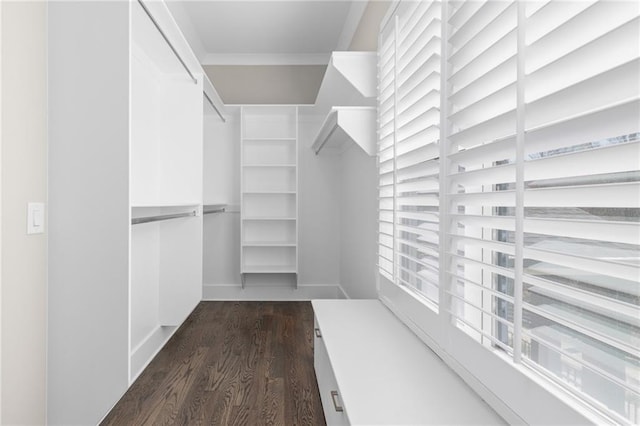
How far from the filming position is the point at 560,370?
0.95 m

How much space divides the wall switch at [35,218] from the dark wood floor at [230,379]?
1.02 meters

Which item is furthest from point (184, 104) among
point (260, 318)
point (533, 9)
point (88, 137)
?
point (533, 9)

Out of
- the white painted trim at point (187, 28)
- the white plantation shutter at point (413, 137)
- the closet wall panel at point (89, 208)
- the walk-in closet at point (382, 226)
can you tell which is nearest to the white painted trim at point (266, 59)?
the white painted trim at point (187, 28)

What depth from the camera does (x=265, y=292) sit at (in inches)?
179

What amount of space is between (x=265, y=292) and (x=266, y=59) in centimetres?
259

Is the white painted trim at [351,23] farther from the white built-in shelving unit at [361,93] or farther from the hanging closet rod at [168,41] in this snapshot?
the hanging closet rod at [168,41]

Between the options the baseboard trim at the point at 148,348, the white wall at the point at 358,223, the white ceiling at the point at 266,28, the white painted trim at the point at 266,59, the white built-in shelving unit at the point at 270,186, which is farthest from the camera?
the white painted trim at the point at 266,59

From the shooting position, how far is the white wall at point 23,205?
1.46 m

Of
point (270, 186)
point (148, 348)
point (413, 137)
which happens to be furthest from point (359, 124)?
point (270, 186)

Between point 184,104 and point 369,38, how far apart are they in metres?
1.44

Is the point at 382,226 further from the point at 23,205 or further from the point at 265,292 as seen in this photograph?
the point at 265,292

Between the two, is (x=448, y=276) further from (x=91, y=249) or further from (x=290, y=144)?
(x=290, y=144)

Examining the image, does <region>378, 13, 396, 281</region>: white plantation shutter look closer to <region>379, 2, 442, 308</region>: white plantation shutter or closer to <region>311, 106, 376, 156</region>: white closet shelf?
<region>379, 2, 442, 308</region>: white plantation shutter

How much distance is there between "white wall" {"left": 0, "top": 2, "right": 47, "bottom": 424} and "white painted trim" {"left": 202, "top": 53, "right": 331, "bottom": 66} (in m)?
3.12
